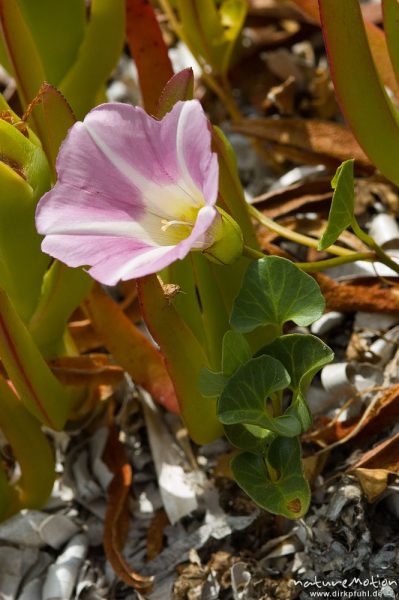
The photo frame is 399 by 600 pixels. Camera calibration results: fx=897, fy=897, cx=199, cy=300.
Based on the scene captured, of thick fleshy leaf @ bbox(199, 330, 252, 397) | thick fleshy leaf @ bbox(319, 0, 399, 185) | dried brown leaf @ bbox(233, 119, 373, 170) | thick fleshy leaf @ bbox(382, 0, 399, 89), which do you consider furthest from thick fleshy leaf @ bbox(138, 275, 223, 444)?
dried brown leaf @ bbox(233, 119, 373, 170)

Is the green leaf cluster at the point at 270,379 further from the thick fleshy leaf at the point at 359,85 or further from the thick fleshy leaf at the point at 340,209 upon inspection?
the thick fleshy leaf at the point at 359,85

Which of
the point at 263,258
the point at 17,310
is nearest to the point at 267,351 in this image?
the point at 263,258

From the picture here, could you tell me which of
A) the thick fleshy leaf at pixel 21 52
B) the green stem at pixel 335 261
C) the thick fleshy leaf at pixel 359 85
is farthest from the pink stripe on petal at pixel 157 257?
the thick fleshy leaf at pixel 21 52

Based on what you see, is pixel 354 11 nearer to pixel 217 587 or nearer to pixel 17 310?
pixel 17 310

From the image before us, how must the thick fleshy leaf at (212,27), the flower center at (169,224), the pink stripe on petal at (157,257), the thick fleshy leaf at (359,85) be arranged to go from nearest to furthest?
the pink stripe on petal at (157,257) < the flower center at (169,224) < the thick fleshy leaf at (359,85) < the thick fleshy leaf at (212,27)

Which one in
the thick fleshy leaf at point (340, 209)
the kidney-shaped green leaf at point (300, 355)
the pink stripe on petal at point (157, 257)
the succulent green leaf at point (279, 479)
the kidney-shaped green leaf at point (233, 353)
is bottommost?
the succulent green leaf at point (279, 479)

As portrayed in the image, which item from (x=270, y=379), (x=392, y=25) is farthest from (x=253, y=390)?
(x=392, y=25)
